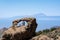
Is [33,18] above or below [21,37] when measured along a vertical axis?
above

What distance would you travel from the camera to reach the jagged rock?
86.1ft

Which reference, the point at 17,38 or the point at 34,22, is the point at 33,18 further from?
the point at 17,38

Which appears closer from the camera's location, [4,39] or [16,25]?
[4,39]

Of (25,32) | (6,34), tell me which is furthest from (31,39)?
(6,34)

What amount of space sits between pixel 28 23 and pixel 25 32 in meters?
1.26

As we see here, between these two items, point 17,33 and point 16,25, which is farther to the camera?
point 16,25

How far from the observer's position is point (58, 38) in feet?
88.8

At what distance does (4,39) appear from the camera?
2642cm

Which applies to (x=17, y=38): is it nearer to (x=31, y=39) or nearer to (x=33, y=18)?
(x=31, y=39)

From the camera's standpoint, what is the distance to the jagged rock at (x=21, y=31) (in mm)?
26234

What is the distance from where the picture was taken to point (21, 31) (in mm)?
26562

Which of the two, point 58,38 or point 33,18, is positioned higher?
point 33,18

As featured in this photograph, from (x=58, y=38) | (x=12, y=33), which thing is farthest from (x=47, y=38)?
(x=12, y=33)

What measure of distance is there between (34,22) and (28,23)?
3.33 feet
